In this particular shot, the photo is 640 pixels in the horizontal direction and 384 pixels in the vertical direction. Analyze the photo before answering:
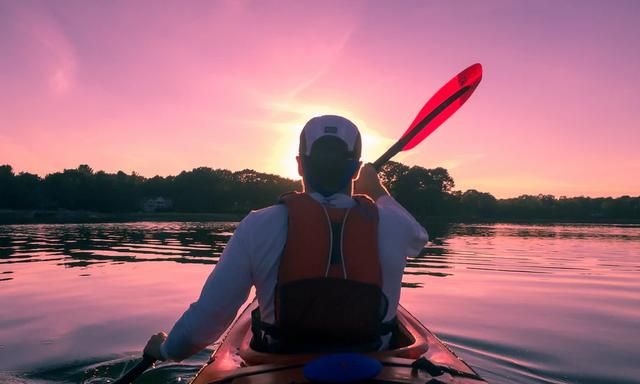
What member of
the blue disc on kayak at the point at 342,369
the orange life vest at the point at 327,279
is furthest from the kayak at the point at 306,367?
the orange life vest at the point at 327,279

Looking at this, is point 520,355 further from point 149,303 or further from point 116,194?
point 116,194

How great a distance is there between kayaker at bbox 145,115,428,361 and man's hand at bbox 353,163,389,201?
1.62 feet

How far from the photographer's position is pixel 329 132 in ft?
8.82

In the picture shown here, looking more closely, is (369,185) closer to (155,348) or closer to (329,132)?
(329,132)

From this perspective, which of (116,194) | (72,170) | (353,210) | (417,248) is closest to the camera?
(353,210)

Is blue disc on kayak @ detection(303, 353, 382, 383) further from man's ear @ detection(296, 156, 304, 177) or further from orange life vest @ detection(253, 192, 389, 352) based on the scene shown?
man's ear @ detection(296, 156, 304, 177)

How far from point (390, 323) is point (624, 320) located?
721cm

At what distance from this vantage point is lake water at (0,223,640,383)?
18.3 feet

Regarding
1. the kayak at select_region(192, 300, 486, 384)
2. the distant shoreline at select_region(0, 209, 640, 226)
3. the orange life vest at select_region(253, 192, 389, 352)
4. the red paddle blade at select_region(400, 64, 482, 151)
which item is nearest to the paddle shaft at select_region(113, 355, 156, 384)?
the kayak at select_region(192, 300, 486, 384)

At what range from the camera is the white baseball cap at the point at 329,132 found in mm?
2695

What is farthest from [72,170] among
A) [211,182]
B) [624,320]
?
[624,320]

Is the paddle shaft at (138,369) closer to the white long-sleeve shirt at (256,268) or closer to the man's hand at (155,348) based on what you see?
the man's hand at (155,348)

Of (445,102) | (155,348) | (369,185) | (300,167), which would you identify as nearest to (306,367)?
(300,167)

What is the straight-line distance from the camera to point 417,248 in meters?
2.80
